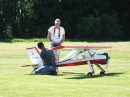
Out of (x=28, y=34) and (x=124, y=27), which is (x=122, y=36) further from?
(x=28, y=34)

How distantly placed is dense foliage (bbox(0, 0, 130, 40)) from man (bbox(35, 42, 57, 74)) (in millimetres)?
35144

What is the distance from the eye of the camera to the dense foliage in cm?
4994

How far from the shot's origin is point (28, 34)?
177 ft

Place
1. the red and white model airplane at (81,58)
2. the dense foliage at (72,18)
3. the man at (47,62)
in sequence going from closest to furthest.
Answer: the red and white model airplane at (81,58), the man at (47,62), the dense foliage at (72,18)

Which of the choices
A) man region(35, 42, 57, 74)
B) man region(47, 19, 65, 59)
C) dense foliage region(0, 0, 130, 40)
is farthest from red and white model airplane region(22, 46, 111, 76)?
dense foliage region(0, 0, 130, 40)

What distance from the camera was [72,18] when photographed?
52.3m

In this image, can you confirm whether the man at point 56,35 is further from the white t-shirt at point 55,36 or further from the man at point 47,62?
the man at point 47,62

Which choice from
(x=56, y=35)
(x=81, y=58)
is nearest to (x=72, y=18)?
(x=56, y=35)

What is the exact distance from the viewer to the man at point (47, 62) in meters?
14.0

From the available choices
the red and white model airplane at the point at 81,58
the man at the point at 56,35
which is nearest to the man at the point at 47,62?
the red and white model airplane at the point at 81,58

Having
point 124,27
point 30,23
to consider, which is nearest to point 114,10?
point 124,27

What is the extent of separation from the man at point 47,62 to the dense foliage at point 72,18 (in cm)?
3514

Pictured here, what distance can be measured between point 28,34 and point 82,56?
4024cm

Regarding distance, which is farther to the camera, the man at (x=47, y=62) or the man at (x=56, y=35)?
the man at (x=56, y=35)
